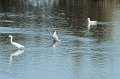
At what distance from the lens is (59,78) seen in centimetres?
2411

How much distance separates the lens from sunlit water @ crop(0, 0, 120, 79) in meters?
25.5

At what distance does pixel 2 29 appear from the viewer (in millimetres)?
41594

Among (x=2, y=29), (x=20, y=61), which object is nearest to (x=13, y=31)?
(x=2, y=29)

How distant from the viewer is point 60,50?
3200cm

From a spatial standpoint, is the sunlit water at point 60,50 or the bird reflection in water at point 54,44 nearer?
the sunlit water at point 60,50

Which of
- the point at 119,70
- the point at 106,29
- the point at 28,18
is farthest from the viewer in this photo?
the point at 28,18

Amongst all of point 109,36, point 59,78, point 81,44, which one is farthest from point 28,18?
point 59,78

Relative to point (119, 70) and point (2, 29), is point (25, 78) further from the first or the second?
point (2, 29)

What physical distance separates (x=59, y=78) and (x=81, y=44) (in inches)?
413

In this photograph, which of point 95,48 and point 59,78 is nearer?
point 59,78

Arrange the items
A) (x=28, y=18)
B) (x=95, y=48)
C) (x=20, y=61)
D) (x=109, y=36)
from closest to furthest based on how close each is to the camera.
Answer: (x=20, y=61)
(x=95, y=48)
(x=109, y=36)
(x=28, y=18)

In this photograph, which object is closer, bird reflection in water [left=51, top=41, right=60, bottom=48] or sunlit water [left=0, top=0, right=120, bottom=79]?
sunlit water [left=0, top=0, right=120, bottom=79]

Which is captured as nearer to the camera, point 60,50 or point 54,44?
point 60,50

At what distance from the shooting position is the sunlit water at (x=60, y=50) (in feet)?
83.5
